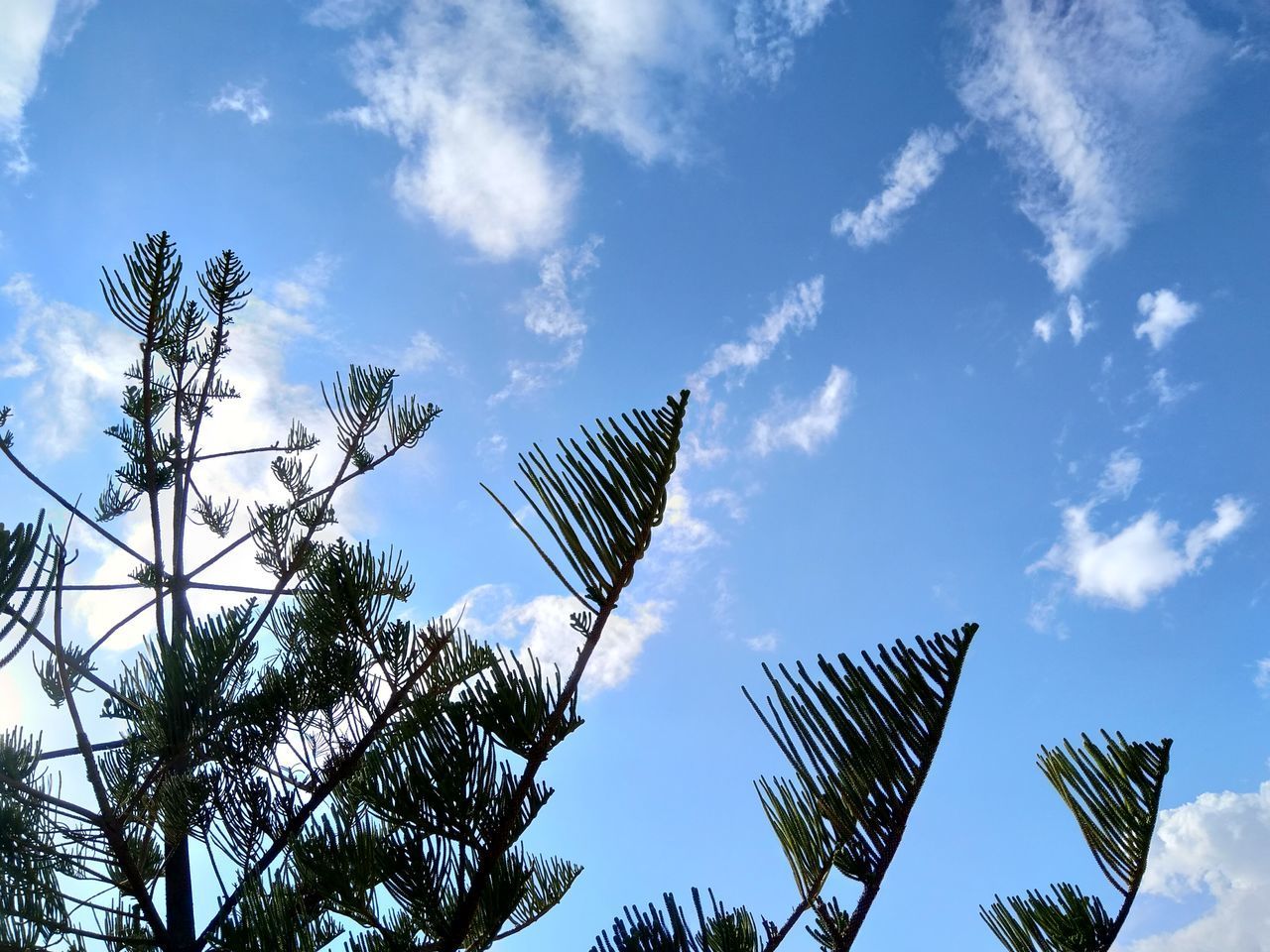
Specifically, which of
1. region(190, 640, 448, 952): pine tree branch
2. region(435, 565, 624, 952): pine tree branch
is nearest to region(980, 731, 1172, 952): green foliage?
region(435, 565, 624, 952): pine tree branch

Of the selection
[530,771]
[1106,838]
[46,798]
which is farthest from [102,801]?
[1106,838]

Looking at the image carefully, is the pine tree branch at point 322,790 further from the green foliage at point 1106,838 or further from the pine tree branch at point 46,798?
the green foliage at point 1106,838

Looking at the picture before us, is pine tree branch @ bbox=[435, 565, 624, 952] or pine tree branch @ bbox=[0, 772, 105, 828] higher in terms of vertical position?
pine tree branch @ bbox=[0, 772, 105, 828]

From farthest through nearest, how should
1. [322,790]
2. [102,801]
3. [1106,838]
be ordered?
[322,790], [102,801], [1106,838]

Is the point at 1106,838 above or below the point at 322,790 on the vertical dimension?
below

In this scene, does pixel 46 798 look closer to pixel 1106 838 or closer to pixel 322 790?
pixel 322 790

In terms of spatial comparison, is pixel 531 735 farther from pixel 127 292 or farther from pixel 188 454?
pixel 188 454

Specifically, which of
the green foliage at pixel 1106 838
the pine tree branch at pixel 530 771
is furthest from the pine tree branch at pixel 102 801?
the green foliage at pixel 1106 838

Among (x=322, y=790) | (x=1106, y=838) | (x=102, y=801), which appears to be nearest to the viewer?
(x=1106, y=838)

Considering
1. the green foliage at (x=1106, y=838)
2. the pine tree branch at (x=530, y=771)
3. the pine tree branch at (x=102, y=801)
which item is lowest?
the green foliage at (x=1106, y=838)

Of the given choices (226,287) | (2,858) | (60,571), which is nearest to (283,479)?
(226,287)

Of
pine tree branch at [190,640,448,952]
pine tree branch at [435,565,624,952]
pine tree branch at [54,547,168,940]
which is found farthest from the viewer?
pine tree branch at [190,640,448,952]

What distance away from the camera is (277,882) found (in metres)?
3.08

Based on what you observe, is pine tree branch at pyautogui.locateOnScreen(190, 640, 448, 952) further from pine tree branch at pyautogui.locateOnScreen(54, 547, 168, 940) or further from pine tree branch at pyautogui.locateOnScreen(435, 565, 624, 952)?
pine tree branch at pyautogui.locateOnScreen(435, 565, 624, 952)
